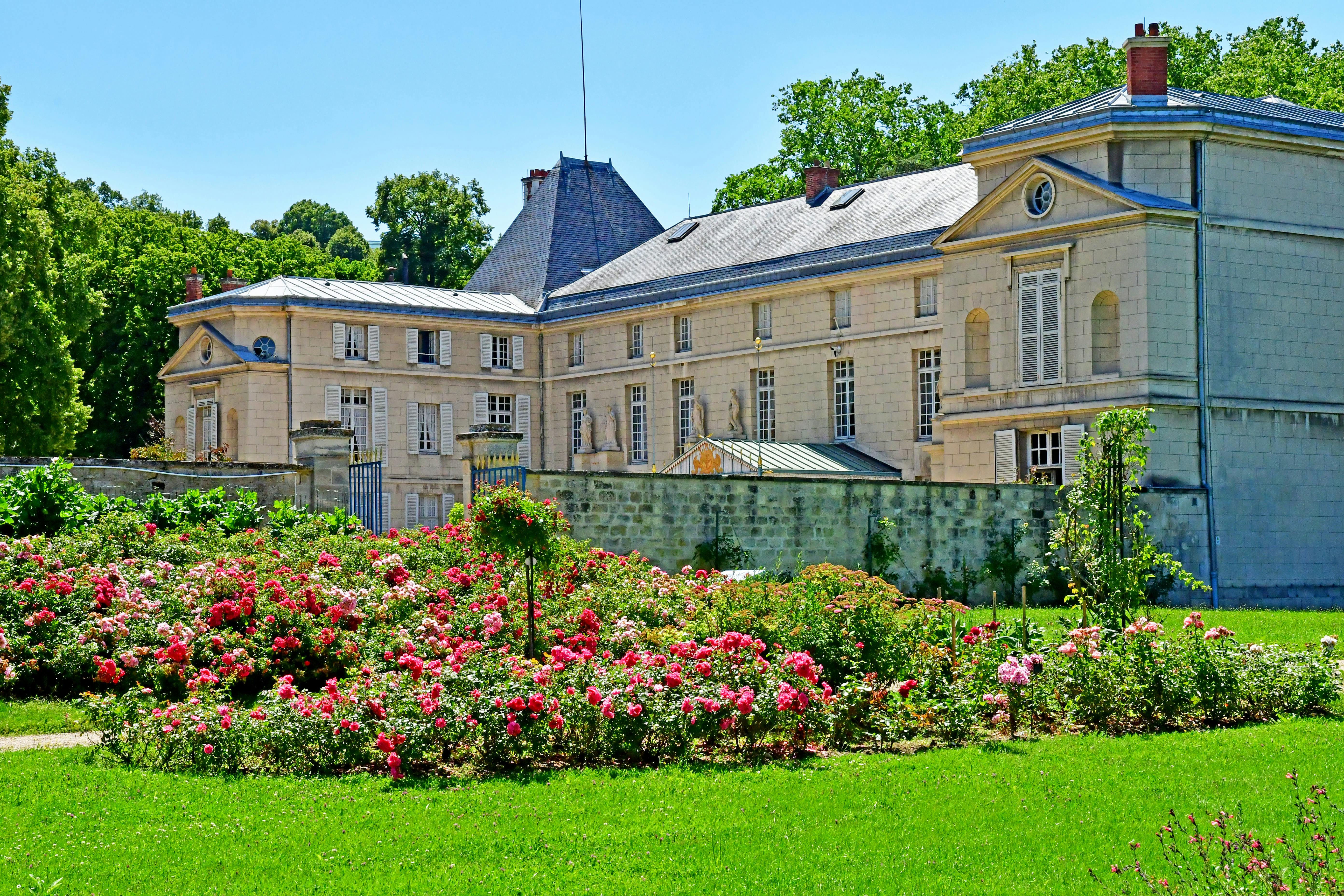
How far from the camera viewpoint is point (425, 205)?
67312mm

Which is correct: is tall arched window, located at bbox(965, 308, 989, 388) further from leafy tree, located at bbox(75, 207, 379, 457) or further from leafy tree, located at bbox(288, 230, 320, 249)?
leafy tree, located at bbox(288, 230, 320, 249)

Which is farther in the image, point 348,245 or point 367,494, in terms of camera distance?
point 348,245

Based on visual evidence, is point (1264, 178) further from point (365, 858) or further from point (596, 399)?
point (365, 858)

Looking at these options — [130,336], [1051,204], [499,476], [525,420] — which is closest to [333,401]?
[525,420]

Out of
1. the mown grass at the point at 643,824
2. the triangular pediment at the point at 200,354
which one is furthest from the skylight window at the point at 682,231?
the mown grass at the point at 643,824

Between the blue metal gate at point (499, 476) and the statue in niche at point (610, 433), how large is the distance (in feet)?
83.1

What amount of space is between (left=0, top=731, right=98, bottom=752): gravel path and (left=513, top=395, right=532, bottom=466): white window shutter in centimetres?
3680

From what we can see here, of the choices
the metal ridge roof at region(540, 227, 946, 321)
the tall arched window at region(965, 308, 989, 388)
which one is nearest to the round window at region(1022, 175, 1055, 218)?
the tall arched window at region(965, 308, 989, 388)

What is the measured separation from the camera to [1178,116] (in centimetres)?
2991

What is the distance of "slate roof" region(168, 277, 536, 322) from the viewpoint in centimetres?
4609

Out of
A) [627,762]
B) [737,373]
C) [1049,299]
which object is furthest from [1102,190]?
[627,762]

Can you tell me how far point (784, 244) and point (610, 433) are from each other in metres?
7.77

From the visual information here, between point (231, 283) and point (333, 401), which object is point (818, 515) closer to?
point (333, 401)

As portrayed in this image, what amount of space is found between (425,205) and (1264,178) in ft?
141
